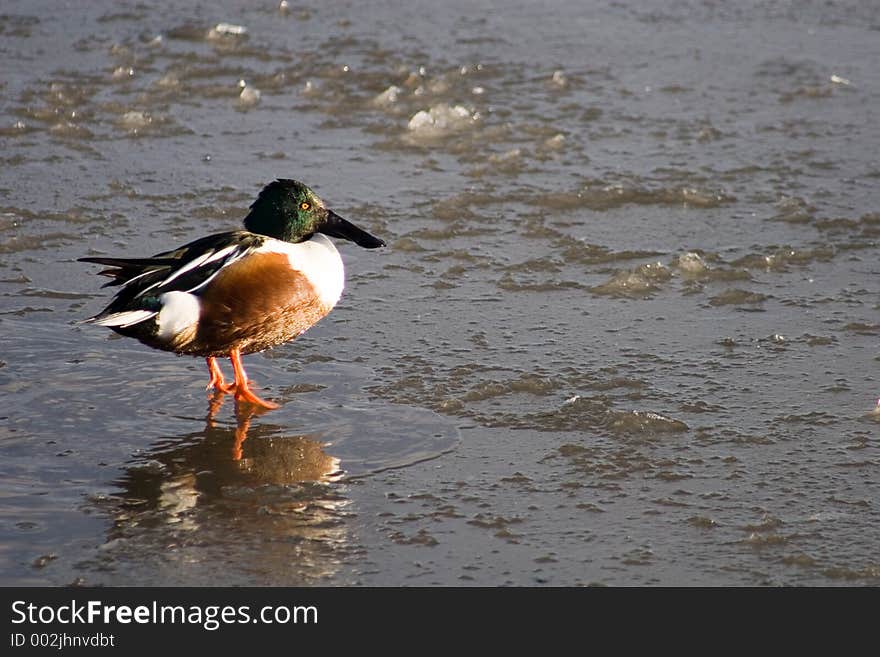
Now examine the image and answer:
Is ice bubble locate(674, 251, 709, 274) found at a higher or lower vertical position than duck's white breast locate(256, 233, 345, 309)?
lower

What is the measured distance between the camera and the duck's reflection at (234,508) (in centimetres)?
410

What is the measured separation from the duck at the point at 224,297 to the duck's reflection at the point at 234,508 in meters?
0.29

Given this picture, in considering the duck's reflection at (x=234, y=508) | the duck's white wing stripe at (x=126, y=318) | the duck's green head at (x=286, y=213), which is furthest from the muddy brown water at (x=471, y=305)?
the duck's green head at (x=286, y=213)

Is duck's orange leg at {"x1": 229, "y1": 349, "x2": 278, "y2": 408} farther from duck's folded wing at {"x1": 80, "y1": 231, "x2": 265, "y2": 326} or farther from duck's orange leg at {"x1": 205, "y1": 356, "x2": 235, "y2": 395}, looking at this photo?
duck's folded wing at {"x1": 80, "y1": 231, "x2": 265, "y2": 326}

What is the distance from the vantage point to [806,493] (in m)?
4.57

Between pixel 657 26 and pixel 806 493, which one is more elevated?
pixel 657 26

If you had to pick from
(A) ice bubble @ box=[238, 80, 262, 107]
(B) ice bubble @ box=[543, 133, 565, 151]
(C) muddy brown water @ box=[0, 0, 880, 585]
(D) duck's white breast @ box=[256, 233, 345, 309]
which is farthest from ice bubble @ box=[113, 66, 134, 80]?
(D) duck's white breast @ box=[256, 233, 345, 309]

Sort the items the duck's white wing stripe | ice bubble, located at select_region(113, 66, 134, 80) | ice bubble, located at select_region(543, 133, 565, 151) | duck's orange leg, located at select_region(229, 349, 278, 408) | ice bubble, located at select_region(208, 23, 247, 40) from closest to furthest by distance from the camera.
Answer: the duck's white wing stripe < duck's orange leg, located at select_region(229, 349, 278, 408) < ice bubble, located at select_region(543, 133, 565, 151) < ice bubble, located at select_region(113, 66, 134, 80) < ice bubble, located at select_region(208, 23, 247, 40)

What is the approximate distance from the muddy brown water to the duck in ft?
0.73

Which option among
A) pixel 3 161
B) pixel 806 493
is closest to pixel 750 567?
pixel 806 493

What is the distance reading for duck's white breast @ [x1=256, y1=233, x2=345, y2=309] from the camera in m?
5.43

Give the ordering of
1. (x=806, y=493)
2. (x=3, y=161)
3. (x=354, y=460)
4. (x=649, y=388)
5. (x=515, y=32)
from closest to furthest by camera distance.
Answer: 1. (x=806, y=493)
2. (x=354, y=460)
3. (x=649, y=388)
4. (x=3, y=161)
5. (x=515, y=32)
